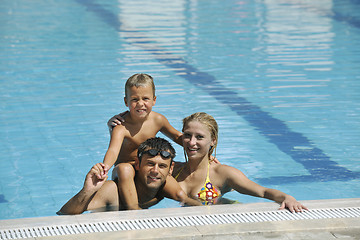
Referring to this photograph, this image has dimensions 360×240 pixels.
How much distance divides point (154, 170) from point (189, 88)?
4072 millimetres

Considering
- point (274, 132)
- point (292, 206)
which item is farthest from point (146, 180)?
point (274, 132)

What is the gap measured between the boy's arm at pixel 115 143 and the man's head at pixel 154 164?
222 mm

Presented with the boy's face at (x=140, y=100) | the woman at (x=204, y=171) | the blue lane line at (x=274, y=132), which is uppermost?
the boy's face at (x=140, y=100)

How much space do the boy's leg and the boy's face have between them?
0.55 metres

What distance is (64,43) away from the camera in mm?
10273

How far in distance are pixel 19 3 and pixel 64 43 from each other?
4518 millimetres

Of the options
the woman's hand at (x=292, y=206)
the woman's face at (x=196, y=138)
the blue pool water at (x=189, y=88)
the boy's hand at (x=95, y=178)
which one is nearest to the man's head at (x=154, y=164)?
the woman's face at (x=196, y=138)

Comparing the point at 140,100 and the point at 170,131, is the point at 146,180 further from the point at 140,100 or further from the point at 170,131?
the point at 170,131

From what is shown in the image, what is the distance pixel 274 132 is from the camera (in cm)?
652

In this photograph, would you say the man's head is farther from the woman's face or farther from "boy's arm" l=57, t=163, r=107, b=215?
"boy's arm" l=57, t=163, r=107, b=215

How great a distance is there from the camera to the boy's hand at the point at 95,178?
361 centimetres

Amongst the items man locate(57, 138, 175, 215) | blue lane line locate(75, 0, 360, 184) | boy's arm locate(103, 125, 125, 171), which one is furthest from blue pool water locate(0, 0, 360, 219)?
boy's arm locate(103, 125, 125, 171)

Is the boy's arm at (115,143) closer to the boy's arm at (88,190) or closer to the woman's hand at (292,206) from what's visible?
the boy's arm at (88,190)

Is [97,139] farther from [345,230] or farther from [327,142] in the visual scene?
[345,230]
